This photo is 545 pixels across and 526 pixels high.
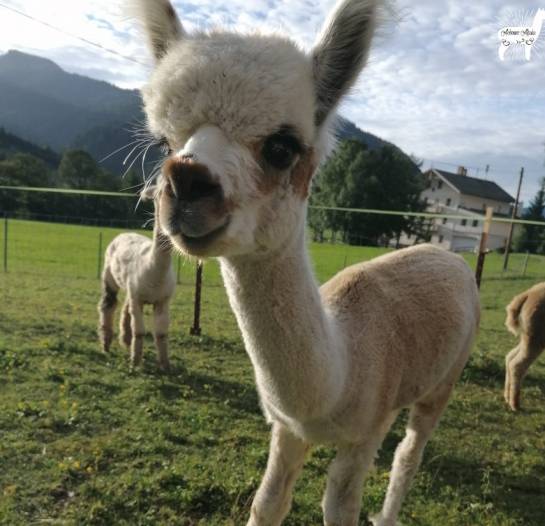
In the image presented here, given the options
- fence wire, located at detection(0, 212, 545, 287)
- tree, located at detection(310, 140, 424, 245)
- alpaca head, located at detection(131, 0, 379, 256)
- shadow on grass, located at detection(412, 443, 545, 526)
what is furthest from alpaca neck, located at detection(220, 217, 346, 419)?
tree, located at detection(310, 140, 424, 245)

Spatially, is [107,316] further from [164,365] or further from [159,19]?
[159,19]

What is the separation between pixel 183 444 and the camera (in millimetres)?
4297

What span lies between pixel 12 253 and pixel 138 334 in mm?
17654

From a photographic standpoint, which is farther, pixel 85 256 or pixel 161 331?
pixel 85 256

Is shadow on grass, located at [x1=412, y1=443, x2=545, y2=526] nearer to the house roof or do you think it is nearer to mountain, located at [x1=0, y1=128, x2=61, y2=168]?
the house roof

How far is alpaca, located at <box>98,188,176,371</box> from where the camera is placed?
5762mm

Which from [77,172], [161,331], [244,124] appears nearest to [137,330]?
[161,331]

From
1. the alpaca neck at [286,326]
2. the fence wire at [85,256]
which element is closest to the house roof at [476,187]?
the fence wire at [85,256]

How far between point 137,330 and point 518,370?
505cm

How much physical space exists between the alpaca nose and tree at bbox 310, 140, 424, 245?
101 ft

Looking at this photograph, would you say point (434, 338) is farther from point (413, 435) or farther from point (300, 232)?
point (300, 232)

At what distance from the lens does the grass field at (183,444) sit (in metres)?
3.40

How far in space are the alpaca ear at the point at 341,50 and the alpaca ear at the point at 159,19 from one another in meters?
0.66

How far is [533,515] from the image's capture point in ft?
11.9
